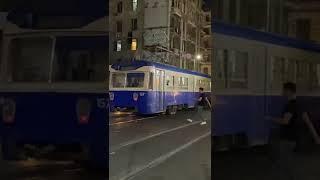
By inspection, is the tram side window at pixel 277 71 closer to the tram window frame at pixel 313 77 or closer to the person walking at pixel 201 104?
the tram window frame at pixel 313 77

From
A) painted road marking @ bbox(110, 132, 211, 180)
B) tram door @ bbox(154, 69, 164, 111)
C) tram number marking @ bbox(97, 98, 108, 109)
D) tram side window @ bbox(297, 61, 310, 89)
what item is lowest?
painted road marking @ bbox(110, 132, 211, 180)

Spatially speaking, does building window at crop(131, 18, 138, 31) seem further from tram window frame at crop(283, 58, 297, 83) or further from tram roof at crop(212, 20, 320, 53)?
tram window frame at crop(283, 58, 297, 83)

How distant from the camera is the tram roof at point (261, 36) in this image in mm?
2545

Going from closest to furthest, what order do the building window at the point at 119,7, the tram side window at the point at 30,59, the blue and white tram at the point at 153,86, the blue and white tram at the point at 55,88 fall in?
the blue and white tram at the point at 153,86, the building window at the point at 119,7, the blue and white tram at the point at 55,88, the tram side window at the point at 30,59

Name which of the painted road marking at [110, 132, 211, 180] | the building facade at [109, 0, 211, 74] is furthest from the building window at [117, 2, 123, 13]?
the painted road marking at [110, 132, 211, 180]

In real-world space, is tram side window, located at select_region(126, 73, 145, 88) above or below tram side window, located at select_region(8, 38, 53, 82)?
below

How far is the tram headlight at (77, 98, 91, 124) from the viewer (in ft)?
8.73

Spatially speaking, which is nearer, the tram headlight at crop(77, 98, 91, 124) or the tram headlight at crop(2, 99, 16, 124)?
the tram headlight at crop(77, 98, 91, 124)

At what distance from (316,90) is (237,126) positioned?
0.54 m

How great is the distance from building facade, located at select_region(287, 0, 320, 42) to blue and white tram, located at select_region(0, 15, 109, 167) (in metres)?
1.10

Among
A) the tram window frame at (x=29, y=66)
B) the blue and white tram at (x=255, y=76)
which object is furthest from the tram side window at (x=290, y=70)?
the tram window frame at (x=29, y=66)

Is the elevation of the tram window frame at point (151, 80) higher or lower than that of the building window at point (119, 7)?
lower

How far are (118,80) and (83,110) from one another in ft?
1.17

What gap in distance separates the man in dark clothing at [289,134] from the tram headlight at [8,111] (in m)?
1.55
